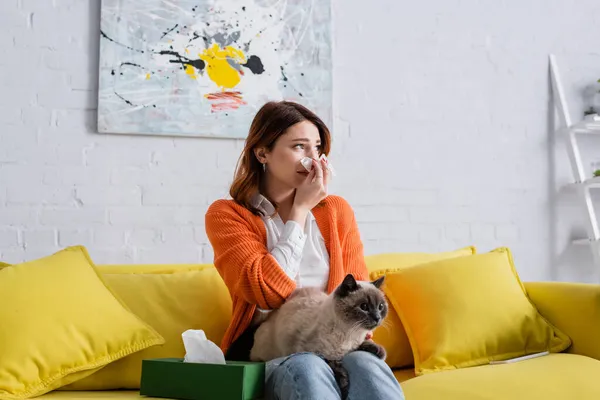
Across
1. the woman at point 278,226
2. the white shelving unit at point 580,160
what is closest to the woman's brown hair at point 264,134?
the woman at point 278,226

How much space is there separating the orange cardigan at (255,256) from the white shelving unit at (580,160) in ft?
5.54

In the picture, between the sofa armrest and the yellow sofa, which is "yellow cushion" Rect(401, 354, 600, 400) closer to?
the yellow sofa

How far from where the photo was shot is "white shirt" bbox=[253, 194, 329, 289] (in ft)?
6.10

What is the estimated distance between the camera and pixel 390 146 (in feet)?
10.5

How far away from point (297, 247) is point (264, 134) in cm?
38

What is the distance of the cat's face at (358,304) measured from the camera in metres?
1.58

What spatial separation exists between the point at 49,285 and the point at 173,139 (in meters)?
1.04

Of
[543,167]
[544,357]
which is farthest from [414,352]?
[543,167]

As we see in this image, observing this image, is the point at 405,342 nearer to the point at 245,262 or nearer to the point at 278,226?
the point at 278,226

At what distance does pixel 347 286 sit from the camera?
1.60 metres

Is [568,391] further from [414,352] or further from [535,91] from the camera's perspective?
[535,91]

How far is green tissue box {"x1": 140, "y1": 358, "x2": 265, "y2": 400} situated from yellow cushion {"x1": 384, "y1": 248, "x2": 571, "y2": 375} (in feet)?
2.58

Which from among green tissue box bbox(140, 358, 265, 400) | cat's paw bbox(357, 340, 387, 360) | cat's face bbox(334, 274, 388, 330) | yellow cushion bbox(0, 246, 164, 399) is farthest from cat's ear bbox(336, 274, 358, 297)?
yellow cushion bbox(0, 246, 164, 399)

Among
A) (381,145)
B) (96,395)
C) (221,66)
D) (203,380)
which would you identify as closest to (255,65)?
(221,66)
